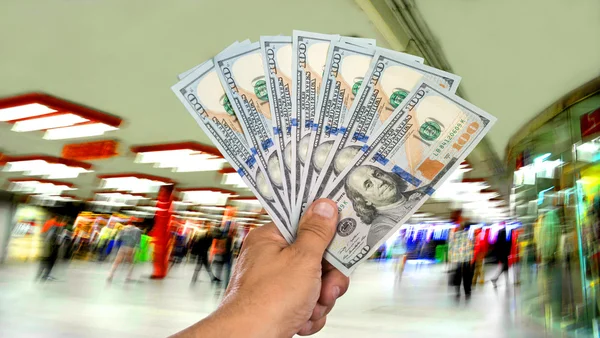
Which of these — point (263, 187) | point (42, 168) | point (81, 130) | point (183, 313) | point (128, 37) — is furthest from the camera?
point (42, 168)

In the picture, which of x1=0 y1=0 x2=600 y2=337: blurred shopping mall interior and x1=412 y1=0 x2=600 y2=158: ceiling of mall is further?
x1=0 y1=0 x2=600 y2=337: blurred shopping mall interior

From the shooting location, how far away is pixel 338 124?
151 cm

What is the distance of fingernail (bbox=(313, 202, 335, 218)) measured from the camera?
1312 millimetres

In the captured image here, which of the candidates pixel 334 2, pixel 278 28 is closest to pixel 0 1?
pixel 278 28

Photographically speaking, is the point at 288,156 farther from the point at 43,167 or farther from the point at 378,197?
the point at 43,167

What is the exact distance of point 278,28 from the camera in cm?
483

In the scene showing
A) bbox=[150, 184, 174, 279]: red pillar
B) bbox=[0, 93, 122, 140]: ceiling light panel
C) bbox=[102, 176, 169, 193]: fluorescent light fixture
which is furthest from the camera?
bbox=[102, 176, 169, 193]: fluorescent light fixture

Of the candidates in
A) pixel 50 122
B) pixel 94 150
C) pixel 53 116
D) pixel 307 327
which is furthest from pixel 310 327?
pixel 94 150

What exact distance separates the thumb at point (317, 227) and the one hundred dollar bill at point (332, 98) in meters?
0.09

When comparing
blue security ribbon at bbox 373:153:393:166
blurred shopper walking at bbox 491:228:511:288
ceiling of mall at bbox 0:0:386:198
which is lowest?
blue security ribbon at bbox 373:153:393:166

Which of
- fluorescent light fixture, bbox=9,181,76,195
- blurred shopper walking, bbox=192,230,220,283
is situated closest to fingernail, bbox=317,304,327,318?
blurred shopper walking, bbox=192,230,220,283

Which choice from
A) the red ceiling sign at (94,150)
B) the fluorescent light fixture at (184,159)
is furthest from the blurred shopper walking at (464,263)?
the red ceiling sign at (94,150)

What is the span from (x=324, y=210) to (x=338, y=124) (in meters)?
0.33

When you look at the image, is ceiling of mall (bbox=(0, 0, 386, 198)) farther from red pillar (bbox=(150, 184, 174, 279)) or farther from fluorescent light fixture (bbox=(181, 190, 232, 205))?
fluorescent light fixture (bbox=(181, 190, 232, 205))
